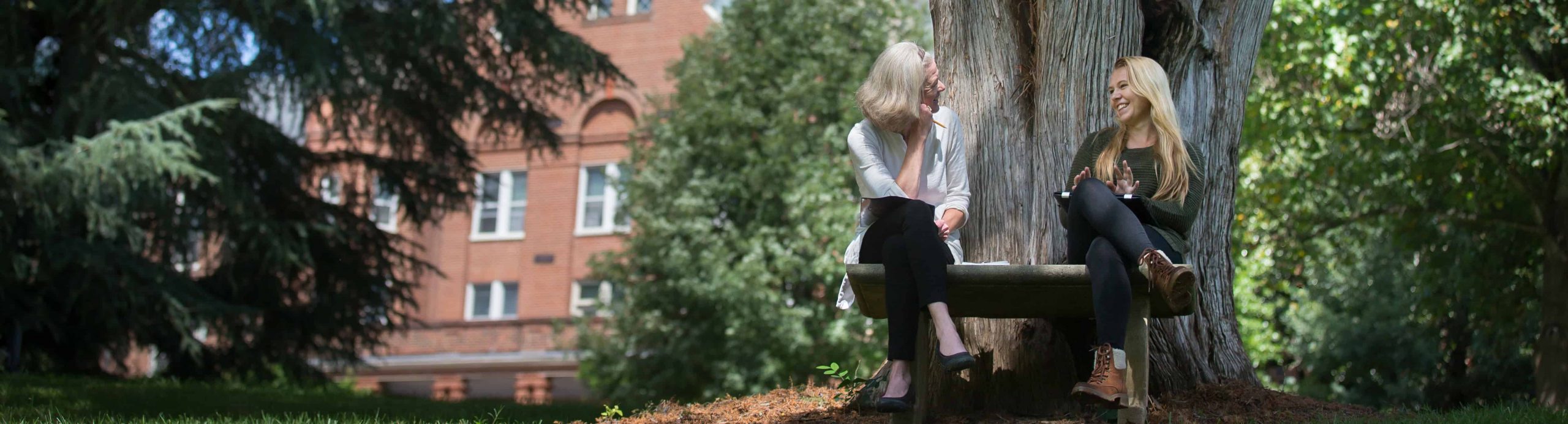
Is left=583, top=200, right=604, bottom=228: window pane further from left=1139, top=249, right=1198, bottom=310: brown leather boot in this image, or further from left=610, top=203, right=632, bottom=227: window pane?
left=1139, top=249, right=1198, bottom=310: brown leather boot

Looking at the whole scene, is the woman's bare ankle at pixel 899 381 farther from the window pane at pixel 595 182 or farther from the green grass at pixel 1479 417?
the window pane at pixel 595 182

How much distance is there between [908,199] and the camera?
17.0 feet

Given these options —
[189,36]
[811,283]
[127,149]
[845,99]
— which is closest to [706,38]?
[845,99]

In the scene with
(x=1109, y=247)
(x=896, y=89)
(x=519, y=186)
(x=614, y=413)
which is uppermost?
(x=519, y=186)

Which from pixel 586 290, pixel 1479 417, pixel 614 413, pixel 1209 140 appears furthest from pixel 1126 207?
pixel 586 290

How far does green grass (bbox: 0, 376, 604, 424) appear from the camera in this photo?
20.6 ft

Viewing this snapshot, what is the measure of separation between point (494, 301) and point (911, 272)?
31.4 metres

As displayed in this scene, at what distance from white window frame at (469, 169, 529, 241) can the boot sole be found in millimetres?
31095

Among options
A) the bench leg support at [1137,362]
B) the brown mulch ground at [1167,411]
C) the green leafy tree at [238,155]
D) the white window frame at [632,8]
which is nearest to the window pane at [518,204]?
the white window frame at [632,8]

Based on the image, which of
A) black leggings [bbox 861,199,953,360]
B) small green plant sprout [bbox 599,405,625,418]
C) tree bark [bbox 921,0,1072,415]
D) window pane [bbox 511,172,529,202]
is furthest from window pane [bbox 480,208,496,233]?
black leggings [bbox 861,199,953,360]

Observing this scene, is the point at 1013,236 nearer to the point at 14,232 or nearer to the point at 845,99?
the point at 14,232

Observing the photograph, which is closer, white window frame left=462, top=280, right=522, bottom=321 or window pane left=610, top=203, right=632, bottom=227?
window pane left=610, top=203, right=632, bottom=227

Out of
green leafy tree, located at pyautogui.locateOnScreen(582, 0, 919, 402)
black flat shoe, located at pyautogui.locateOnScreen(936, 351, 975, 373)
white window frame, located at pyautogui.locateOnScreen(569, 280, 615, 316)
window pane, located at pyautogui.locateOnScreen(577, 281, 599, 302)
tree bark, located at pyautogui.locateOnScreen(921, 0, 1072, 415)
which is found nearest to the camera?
black flat shoe, located at pyautogui.locateOnScreen(936, 351, 975, 373)

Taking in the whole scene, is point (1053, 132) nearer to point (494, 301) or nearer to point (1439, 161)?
point (1439, 161)
